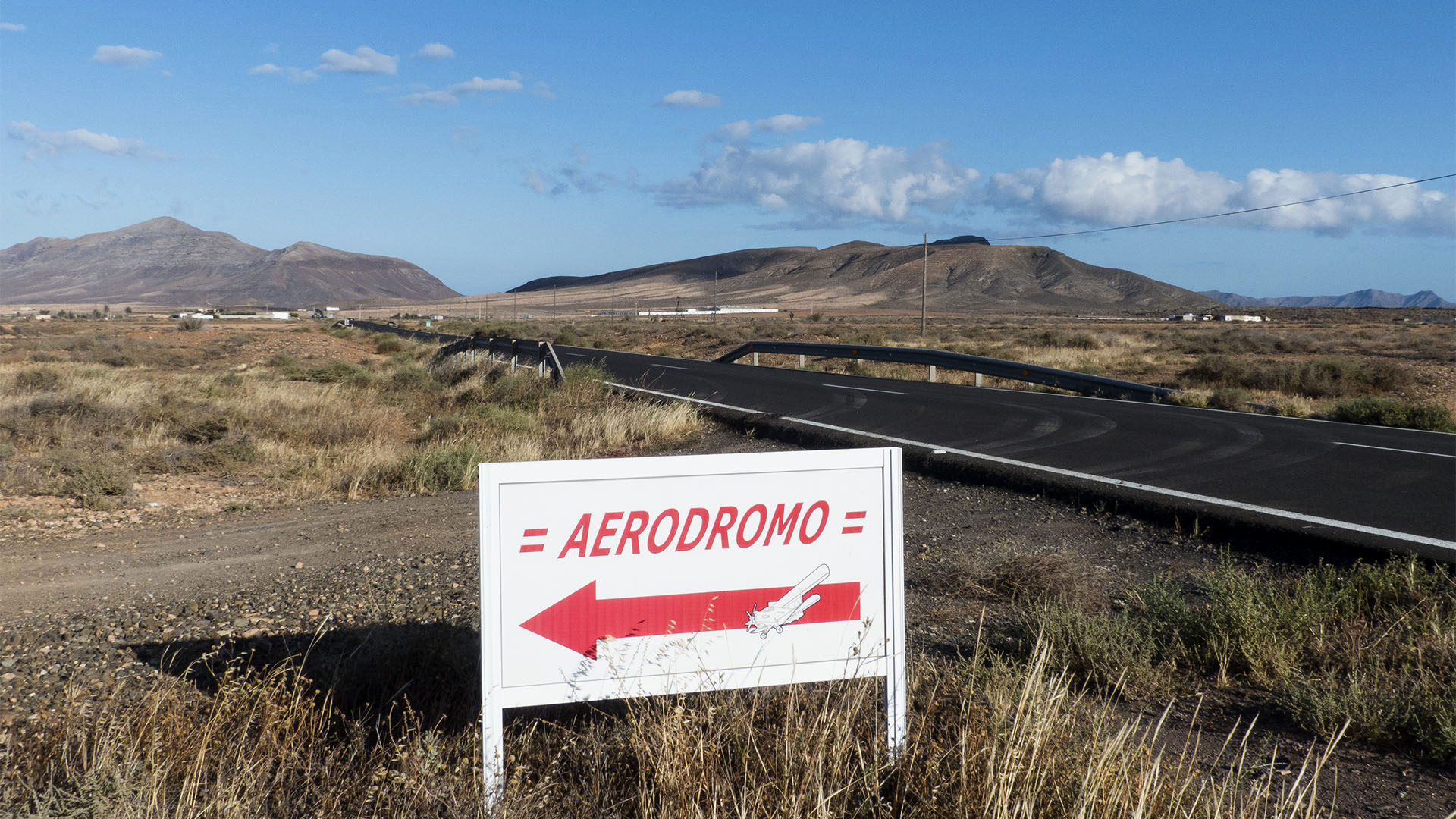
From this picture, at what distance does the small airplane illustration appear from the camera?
3.13 metres

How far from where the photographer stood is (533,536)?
117 inches

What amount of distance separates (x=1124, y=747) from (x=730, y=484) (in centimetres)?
161

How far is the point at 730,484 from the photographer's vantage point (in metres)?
3.09

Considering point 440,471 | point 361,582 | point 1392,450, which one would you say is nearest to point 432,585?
point 361,582

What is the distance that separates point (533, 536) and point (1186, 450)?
9865 millimetres

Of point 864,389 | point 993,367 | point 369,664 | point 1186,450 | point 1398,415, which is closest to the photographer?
point 369,664

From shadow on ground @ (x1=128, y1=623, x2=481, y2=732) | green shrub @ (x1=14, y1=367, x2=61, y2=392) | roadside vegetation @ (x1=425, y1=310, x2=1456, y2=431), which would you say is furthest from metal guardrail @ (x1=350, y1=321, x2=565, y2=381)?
shadow on ground @ (x1=128, y1=623, x2=481, y2=732)

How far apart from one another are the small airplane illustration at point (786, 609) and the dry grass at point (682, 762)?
0.24m

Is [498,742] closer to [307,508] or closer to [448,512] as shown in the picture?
[448,512]

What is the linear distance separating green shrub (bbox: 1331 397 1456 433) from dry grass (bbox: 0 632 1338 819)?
44.7ft

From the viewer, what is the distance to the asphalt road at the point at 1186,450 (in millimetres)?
7531

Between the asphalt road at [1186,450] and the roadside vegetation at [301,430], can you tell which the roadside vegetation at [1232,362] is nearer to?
the asphalt road at [1186,450]

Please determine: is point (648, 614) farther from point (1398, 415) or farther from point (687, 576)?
point (1398, 415)

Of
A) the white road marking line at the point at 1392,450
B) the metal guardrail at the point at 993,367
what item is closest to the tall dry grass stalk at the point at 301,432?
the white road marking line at the point at 1392,450
